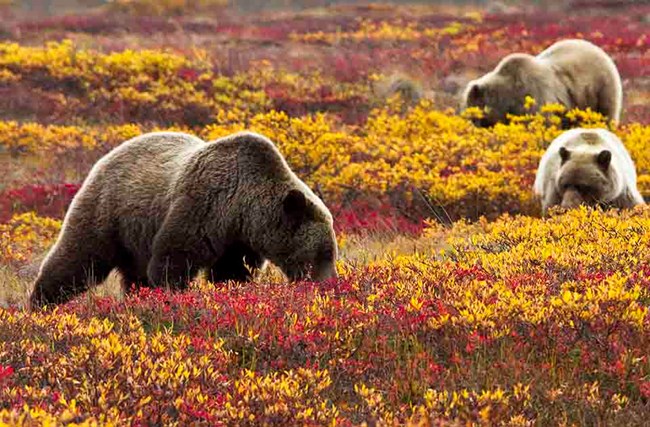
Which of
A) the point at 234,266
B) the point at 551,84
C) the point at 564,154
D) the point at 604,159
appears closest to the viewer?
the point at 234,266

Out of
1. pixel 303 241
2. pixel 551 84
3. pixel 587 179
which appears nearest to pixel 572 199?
pixel 587 179

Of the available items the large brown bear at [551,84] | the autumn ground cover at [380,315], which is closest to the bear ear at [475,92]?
the large brown bear at [551,84]

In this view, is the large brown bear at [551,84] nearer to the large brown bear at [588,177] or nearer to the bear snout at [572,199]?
the large brown bear at [588,177]

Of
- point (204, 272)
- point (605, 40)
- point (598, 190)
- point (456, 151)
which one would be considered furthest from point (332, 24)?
Answer: point (204, 272)

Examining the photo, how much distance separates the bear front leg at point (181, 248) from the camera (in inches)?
273

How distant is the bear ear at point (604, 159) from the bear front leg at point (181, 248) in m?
5.46

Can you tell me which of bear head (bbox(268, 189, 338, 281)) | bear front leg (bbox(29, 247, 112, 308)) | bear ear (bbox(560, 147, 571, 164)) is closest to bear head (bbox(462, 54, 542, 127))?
bear ear (bbox(560, 147, 571, 164))

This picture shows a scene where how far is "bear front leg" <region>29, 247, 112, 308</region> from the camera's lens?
753 centimetres

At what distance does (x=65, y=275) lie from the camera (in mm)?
7570

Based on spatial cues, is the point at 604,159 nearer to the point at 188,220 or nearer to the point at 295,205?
the point at 295,205

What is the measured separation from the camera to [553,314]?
16.5 feet

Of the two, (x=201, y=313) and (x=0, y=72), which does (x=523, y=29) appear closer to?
(x=0, y=72)

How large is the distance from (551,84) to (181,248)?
1236 centimetres

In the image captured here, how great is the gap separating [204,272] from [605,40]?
28.1m
